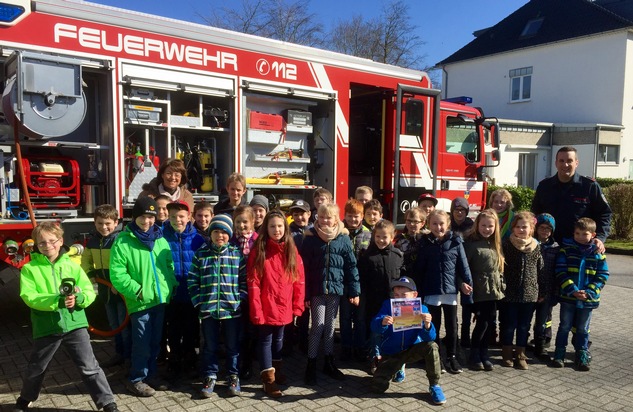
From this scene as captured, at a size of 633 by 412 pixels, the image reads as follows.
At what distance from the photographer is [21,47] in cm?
436

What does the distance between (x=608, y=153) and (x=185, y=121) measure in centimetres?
2187

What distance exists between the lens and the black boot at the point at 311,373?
4.07 metres

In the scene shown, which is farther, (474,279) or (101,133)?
(101,133)

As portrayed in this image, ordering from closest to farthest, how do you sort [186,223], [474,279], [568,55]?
[186,223] < [474,279] < [568,55]

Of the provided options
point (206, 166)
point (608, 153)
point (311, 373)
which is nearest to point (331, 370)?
point (311, 373)

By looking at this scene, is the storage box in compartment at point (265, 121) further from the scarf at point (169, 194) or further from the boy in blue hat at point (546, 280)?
the boy in blue hat at point (546, 280)

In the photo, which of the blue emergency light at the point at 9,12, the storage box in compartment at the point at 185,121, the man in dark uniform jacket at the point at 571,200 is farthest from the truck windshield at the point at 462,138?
the blue emergency light at the point at 9,12

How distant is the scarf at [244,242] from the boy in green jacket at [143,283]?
0.56 m

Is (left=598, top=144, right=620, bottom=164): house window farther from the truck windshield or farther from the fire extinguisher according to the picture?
the fire extinguisher

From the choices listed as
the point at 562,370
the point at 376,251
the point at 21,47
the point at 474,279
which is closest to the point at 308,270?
the point at 376,251

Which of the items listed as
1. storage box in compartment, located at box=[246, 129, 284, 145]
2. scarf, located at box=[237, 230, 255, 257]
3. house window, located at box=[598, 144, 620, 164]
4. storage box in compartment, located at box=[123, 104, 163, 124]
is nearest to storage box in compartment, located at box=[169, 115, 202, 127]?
storage box in compartment, located at box=[123, 104, 163, 124]

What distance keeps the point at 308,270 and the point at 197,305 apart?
93 cm

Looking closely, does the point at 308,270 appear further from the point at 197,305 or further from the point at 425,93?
the point at 425,93

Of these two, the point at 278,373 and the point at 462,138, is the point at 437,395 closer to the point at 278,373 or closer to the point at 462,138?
the point at 278,373
